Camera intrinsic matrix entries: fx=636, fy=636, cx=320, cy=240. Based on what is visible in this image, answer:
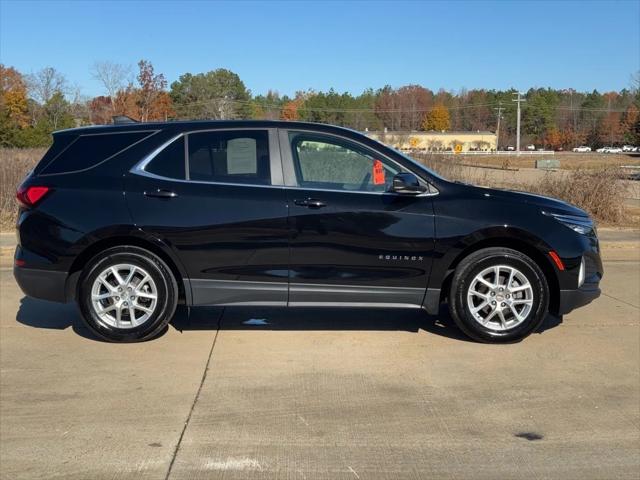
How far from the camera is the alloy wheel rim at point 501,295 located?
5.39 meters

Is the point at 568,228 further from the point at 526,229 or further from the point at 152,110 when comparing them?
the point at 152,110

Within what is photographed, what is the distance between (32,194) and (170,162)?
3.92 ft

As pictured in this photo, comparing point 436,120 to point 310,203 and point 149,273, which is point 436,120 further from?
point 149,273

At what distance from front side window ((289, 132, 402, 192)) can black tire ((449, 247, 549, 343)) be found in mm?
970

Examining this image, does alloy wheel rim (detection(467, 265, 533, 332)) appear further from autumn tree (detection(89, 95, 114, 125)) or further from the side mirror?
autumn tree (detection(89, 95, 114, 125))

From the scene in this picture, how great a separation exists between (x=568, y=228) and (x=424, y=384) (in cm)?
194

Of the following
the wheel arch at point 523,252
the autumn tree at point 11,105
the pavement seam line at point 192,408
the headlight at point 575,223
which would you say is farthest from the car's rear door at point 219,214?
the autumn tree at point 11,105

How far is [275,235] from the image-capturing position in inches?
208

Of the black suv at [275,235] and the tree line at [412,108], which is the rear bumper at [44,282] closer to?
the black suv at [275,235]

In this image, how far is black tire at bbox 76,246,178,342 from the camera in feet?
17.5

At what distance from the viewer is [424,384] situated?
4.62m

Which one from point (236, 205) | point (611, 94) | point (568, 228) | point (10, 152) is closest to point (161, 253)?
point (236, 205)

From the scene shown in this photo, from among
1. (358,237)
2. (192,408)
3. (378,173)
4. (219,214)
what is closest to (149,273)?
(219,214)

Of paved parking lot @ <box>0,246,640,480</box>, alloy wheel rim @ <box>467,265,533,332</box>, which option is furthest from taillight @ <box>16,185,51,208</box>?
alloy wheel rim @ <box>467,265,533,332</box>
